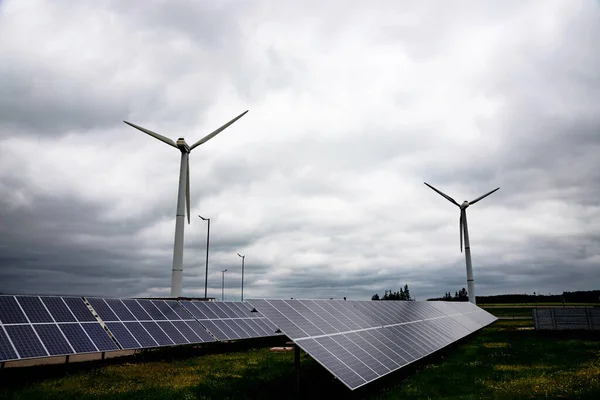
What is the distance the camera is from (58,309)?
25.0 meters

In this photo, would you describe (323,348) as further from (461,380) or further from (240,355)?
(240,355)

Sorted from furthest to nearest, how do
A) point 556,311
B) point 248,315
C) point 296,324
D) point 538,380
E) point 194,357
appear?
point 556,311
point 248,315
point 194,357
point 538,380
point 296,324

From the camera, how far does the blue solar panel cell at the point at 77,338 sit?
2195 centimetres

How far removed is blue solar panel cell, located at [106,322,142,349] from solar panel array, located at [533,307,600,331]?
160 feet

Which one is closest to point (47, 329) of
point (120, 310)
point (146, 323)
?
point (120, 310)

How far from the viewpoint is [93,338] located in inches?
924

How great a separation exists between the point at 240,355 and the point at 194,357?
3.22 metres

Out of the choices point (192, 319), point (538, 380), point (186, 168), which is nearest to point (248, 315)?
point (192, 319)

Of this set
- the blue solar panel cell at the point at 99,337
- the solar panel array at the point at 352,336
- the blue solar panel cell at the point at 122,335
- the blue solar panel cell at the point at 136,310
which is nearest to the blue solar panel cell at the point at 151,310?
the blue solar panel cell at the point at 136,310

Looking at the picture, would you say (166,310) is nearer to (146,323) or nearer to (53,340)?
(146,323)

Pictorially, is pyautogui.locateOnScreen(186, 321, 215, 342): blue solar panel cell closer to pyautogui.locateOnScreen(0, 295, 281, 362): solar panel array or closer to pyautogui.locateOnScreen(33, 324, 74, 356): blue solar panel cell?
pyautogui.locateOnScreen(0, 295, 281, 362): solar panel array

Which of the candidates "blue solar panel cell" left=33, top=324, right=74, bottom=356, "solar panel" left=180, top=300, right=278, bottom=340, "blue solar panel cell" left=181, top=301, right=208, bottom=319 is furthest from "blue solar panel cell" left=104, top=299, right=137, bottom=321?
"blue solar panel cell" left=181, top=301, right=208, bottom=319

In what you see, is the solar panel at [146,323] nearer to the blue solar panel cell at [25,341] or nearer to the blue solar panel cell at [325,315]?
the blue solar panel cell at [25,341]

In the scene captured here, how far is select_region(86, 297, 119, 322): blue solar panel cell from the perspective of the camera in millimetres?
26631
